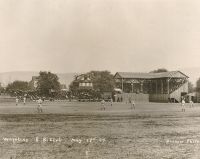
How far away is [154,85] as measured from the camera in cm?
6406

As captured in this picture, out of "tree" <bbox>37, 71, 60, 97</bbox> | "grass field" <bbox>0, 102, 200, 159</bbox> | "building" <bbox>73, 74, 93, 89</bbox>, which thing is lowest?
"grass field" <bbox>0, 102, 200, 159</bbox>

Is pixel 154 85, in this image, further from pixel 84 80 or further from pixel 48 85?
pixel 84 80

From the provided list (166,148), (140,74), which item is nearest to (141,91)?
(140,74)

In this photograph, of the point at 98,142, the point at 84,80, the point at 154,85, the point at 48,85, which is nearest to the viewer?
the point at 98,142

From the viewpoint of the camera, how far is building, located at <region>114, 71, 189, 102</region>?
5675 centimetres

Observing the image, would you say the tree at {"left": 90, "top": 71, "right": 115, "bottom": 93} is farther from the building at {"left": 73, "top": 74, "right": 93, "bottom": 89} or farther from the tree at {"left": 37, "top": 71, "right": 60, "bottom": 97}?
the tree at {"left": 37, "top": 71, "right": 60, "bottom": 97}

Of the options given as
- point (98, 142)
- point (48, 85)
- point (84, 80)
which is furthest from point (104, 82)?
point (98, 142)

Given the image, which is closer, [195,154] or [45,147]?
[195,154]

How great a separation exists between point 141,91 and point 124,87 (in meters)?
3.31

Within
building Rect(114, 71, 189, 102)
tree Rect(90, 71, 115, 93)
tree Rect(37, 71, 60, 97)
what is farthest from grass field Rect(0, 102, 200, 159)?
tree Rect(90, 71, 115, 93)

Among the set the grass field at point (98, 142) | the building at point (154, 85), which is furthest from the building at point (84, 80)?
the grass field at point (98, 142)

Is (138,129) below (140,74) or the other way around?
below

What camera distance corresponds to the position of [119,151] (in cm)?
1172

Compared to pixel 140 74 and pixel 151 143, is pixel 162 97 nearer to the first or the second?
pixel 140 74
